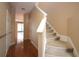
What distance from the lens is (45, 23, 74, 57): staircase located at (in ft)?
6.25

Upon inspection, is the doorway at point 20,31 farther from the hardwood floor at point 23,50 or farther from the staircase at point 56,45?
the staircase at point 56,45

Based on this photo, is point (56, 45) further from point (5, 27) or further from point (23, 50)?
point (5, 27)

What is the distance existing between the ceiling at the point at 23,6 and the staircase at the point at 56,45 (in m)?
0.35

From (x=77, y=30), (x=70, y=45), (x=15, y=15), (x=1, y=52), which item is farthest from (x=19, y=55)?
(x=77, y=30)

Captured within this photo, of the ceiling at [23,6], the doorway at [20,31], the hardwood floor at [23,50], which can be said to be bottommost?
the hardwood floor at [23,50]

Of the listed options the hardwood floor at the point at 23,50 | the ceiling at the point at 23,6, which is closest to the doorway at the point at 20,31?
the hardwood floor at the point at 23,50

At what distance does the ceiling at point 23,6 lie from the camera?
1880 mm

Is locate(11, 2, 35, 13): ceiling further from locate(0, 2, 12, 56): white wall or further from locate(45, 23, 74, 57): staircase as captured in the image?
locate(45, 23, 74, 57): staircase

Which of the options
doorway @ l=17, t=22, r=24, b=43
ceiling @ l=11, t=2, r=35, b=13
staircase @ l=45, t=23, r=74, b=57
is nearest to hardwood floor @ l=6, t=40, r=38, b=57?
doorway @ l=17, t=22, r=24, b=43

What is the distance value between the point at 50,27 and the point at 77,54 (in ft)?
1.78

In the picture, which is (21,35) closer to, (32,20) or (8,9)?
(32,20)

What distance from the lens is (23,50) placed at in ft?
6.40

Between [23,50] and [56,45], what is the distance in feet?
1.62

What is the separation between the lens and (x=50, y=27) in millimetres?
1907
